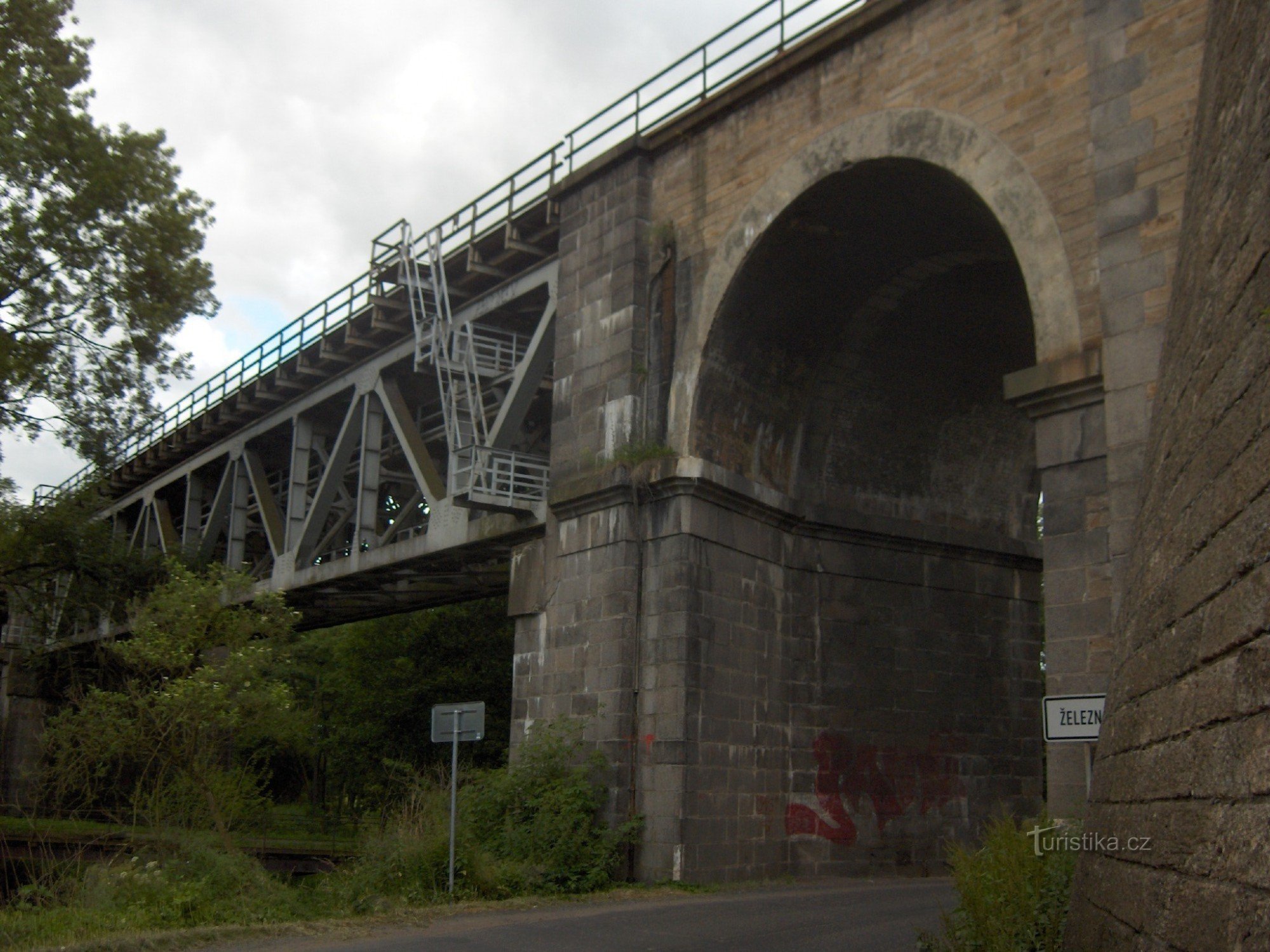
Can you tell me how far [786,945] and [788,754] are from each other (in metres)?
6.88

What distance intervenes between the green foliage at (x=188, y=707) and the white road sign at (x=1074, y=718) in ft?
38.7

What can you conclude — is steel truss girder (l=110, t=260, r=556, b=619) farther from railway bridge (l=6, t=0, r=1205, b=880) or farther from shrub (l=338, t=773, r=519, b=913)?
shrub (l=338, t=773, r=519, b=913)

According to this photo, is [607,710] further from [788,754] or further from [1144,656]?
[1144,656]

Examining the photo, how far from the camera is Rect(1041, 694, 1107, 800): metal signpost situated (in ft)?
31.5

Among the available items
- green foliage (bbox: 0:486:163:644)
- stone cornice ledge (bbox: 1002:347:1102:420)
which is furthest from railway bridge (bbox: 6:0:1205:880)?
green foliage (bbox: 0:486:163:644)

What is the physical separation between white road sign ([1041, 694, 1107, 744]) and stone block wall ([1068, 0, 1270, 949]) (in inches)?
73.1

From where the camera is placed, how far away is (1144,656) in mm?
6598

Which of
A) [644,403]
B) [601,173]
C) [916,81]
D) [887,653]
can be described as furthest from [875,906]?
[601,173]

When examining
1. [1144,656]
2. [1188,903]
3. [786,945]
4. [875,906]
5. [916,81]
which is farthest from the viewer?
[916,81]

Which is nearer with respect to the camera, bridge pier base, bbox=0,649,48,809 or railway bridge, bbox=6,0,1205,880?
railway bridge, bbox=6,0,1205,880

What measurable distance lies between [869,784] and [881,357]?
6467 mm

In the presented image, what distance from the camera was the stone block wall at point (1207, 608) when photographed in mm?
4434

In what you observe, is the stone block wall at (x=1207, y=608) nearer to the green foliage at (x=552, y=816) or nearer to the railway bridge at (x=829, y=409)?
the railway bridge at (x=829, y=409)

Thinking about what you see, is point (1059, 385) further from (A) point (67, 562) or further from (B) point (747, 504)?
(A) point (67, 562)
